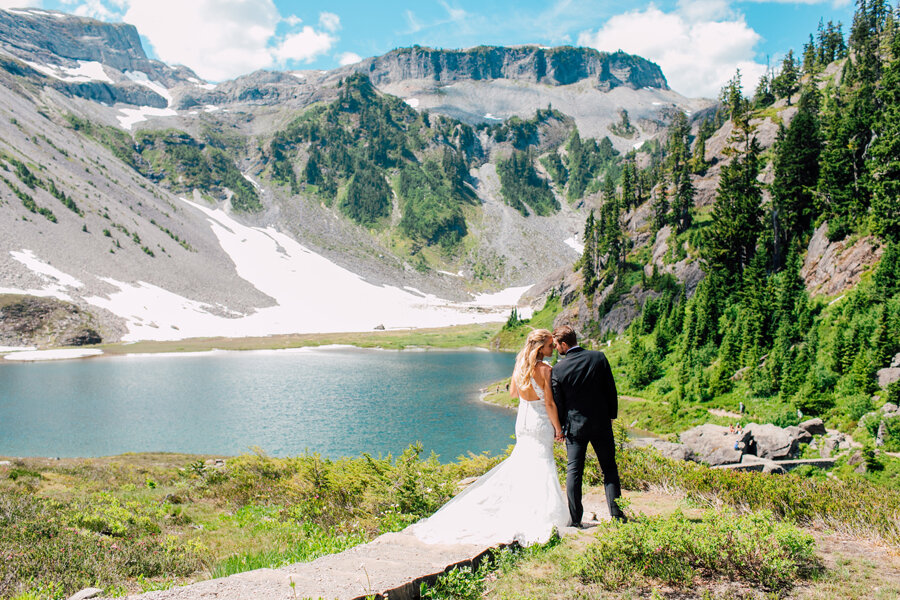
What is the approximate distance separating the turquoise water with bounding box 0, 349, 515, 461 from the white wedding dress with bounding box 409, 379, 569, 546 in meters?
19.2

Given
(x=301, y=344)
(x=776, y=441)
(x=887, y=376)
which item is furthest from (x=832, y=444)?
(x=301, y=344)

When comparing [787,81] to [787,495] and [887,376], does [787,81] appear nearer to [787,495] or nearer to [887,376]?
[887,376]


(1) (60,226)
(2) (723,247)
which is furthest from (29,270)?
(2) (723,247)

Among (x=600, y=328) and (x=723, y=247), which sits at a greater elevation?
(x=723, y=247)

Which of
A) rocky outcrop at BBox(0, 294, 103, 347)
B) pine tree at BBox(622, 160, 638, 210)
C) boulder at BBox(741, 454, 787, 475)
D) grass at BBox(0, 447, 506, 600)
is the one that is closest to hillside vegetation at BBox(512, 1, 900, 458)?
boulder at BBox(741, 454, 787, 475)

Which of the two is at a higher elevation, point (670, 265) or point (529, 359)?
point (670, 265)

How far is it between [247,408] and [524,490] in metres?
52.3

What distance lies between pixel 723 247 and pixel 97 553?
205ft

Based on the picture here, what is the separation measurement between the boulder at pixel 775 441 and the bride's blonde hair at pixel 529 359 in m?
23.6

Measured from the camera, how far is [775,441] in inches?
1064

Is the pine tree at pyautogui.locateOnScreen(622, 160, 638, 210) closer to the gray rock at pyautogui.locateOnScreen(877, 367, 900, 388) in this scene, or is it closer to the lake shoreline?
the lake shoreline

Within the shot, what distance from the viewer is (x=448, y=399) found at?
5978 centimetres

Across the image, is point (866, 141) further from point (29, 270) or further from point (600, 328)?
point (29, 270)

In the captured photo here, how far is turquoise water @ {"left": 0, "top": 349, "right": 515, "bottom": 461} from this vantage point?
136ft
